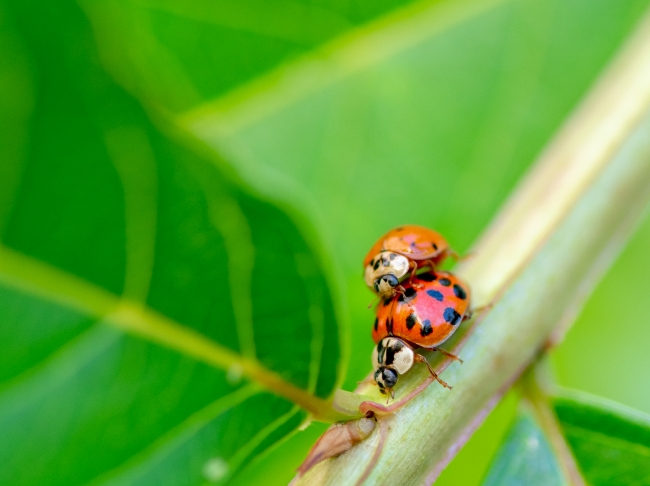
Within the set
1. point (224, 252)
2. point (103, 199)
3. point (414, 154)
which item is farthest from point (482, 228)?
point (103, 199)

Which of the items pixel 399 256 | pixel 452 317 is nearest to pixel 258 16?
pixel 399 256

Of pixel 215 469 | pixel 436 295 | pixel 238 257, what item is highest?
pixel 238 257

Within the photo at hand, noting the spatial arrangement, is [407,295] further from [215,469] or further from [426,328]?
[215,469]

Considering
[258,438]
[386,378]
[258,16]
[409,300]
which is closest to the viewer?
[258,438]

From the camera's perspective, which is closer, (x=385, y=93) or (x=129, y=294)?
(x=129, y=294)

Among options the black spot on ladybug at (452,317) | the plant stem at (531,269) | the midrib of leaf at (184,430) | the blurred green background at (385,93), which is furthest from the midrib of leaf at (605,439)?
the blurred green background at (385,93)

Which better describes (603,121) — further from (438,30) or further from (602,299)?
(602,299)
